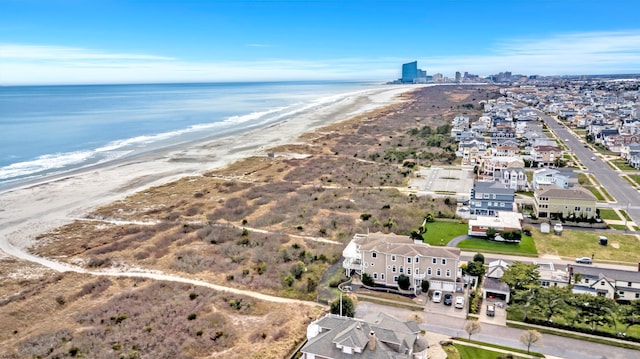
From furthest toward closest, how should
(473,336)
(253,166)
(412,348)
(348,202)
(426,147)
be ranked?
(426,147)
(253,166)
(348,202)
(473,336)
(412,348)

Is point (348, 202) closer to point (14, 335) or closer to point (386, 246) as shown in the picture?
point (386, 246)

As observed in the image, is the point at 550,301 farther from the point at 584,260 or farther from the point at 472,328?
the point at 584,260

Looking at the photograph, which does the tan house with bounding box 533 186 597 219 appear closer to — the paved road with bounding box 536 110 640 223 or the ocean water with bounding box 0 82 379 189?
the paved road with bounding box 536 110 640 223

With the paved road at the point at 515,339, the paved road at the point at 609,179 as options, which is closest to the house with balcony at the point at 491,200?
the paved road at the point at 609,179

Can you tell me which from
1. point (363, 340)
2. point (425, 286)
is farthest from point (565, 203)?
point (363, 340)

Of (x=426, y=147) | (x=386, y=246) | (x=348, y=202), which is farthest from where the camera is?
(x=426, y=147)

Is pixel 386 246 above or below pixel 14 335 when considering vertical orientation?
above

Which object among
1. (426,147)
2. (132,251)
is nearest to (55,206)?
(132,251)
